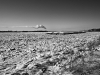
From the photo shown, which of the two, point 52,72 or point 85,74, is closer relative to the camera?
point 85,74

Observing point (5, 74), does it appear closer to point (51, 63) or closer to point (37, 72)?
point (37, 72)

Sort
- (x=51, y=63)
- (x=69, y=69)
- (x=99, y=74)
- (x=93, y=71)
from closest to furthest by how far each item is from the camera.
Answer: (x=99, y=74), (x=93, y=71), (x=69, y=69), (x=51, y=63)

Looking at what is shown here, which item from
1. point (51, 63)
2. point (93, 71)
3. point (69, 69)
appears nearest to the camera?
point (93, 71)

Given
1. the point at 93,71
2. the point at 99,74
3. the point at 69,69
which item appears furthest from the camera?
the point at 69,69

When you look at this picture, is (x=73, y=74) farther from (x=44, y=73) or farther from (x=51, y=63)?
(x=51, y=63)

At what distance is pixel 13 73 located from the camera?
2.56m

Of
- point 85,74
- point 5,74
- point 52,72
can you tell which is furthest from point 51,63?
point 5,74

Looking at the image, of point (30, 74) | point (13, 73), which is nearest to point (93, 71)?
point (30, 74)

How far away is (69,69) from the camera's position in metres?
2.72

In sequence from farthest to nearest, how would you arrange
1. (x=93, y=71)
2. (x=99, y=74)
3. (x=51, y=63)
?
(x=51, y=63) < (x=93, y=71) < (x=99, y=74)

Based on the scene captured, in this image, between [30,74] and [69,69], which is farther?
[69,69]

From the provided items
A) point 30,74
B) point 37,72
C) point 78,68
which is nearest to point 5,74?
point 30,74

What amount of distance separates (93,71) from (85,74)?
348 millimetres

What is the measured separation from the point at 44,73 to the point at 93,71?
154 centimetres
